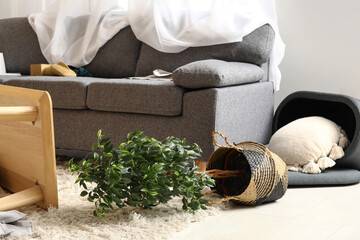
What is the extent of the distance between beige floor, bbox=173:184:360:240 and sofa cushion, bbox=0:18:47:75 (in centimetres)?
228

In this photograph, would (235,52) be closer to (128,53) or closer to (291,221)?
(128,53)

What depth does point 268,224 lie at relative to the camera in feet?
5.42

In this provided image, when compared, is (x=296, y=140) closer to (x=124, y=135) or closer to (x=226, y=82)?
(x=226, y=82)

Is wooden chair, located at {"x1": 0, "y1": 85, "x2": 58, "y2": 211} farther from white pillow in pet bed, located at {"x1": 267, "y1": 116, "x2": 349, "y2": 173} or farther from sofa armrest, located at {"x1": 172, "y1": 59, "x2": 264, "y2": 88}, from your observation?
white pillow in pet bed, located at {"x1": 267, "y1": 116, "x2": 349, "y2": 173}

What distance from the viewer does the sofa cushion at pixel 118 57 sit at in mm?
3172

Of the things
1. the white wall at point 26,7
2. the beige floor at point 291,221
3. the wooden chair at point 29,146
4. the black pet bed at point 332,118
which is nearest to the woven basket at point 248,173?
the beige floor at point 291,221

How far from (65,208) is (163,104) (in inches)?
28.8

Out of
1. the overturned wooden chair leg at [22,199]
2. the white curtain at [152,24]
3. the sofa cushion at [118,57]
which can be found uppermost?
the white curtain at [152,24]

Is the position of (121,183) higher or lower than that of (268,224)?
higher

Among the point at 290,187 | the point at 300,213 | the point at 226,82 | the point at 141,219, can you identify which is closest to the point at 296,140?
the point at 290,187

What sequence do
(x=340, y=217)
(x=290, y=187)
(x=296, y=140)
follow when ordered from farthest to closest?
1. (x=296, y=140)
2. (x=290, y=187)
3. (x=340, y=217)

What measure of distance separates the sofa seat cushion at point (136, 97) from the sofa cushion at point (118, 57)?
0.71m

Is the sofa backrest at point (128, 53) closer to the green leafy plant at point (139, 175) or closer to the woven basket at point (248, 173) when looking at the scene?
the woven basket at point (248, 173)

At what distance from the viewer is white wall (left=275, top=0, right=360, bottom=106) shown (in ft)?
9.81
